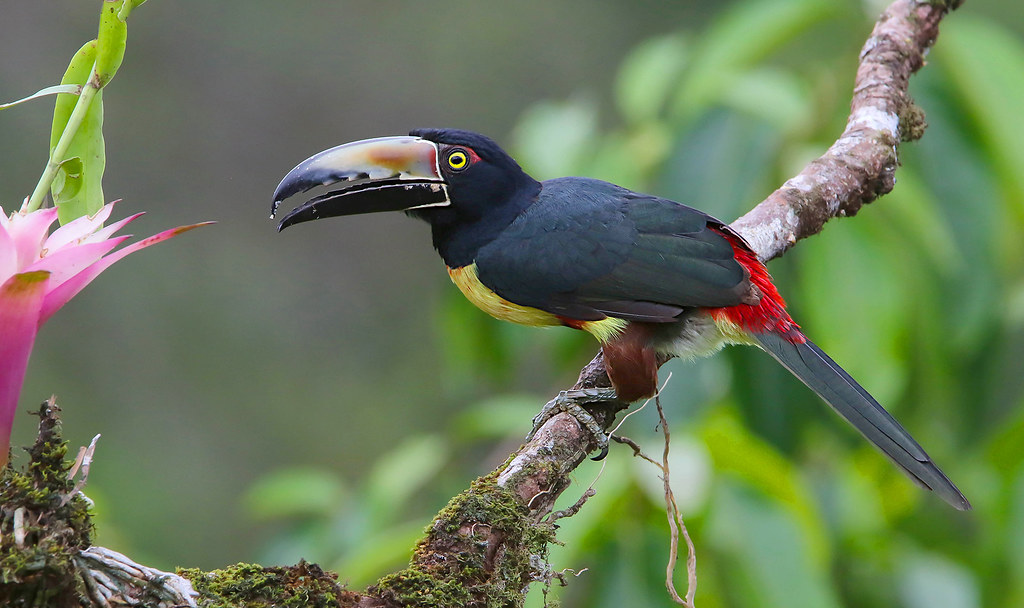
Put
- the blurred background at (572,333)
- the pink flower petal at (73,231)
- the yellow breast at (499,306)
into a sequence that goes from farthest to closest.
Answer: the blurred background at (572,333) → the yellow breast at (499,306) → the pink flower petal at (73,231)

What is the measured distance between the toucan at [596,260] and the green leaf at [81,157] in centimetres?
91

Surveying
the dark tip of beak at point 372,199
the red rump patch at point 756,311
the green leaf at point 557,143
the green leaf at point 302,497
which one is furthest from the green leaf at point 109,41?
the green leaf at point 302,497

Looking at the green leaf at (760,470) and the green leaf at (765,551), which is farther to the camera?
the green leaf at (760,470)

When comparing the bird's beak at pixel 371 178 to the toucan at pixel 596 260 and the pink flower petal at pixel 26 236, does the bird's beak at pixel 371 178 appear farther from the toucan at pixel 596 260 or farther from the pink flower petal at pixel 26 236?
the pink flower petal at pixel 26 236

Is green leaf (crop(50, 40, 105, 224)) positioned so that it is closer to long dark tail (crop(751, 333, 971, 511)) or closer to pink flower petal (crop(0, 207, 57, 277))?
pink flower petal (crop(0, 207, 57, 277))

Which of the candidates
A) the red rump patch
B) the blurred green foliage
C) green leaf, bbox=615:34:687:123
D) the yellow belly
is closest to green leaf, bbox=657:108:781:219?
the blurred green foliage

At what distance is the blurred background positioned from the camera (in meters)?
3.22

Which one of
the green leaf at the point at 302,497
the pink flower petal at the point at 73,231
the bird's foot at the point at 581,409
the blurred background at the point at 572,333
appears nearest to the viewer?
the pink flower petal at the point at 73,231

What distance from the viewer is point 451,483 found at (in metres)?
4.30

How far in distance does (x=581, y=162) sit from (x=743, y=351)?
2.96ft

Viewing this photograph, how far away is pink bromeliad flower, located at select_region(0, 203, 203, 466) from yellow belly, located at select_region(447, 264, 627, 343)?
1327mm

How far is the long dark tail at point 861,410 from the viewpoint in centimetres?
247

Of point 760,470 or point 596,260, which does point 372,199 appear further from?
point 760,470

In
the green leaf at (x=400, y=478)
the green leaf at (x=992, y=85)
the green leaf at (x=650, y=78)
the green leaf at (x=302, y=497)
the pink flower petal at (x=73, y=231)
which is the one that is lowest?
the pink flower petal at (x=73, y=231)
